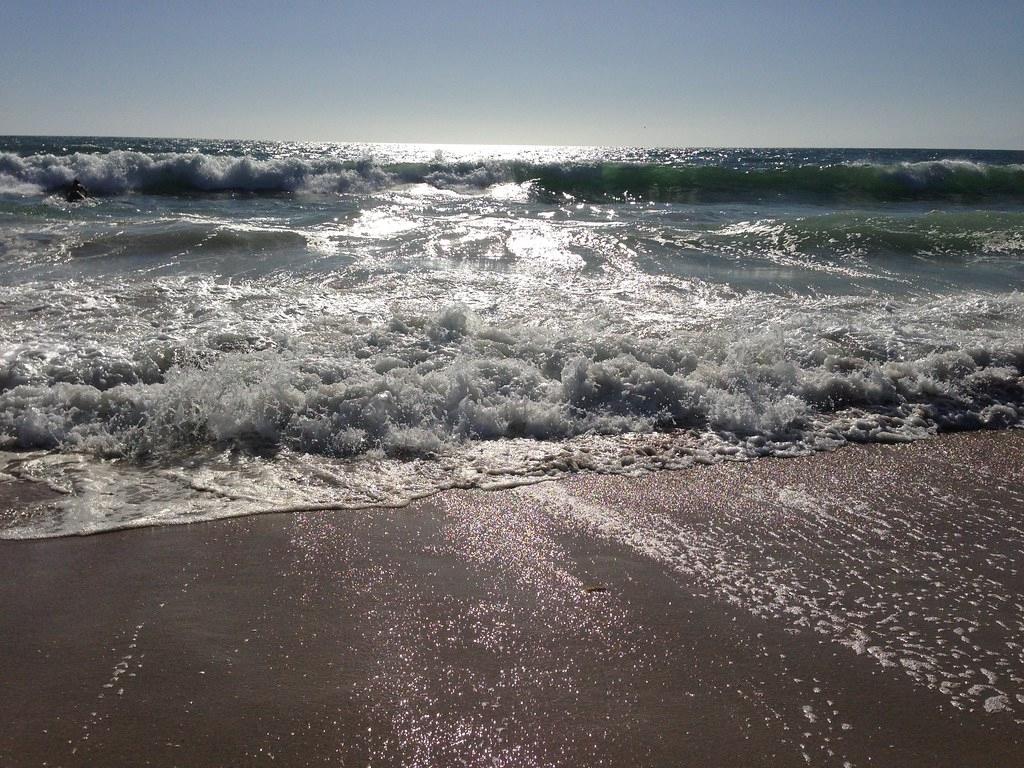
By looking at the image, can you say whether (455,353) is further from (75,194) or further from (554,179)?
(554,179)

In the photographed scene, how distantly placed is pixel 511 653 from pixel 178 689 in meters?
0.98

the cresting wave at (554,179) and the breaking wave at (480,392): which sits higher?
the cresting wave at (554,179)

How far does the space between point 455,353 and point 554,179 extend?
15.5 meters

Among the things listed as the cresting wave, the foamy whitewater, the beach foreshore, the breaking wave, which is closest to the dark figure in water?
the cresting wave

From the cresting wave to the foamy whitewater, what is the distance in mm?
7477

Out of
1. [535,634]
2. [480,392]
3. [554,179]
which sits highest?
[554,179]

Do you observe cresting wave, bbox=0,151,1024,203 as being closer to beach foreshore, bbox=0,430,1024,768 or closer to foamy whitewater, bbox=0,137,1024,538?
foamy whitewater, bbox=0,137,1024,538

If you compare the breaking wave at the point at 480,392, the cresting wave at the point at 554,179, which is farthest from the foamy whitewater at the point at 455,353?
the cresting wave at the point at 554,179

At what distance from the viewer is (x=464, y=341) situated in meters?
5.18

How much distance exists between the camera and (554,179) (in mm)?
19516

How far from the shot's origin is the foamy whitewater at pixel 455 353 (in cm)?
372

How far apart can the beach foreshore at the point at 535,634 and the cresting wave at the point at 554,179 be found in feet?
48.9

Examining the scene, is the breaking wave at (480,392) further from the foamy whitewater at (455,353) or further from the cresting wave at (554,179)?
the cresting wave at (554,179)

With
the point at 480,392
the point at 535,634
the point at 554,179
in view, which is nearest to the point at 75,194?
the point at 554,179
